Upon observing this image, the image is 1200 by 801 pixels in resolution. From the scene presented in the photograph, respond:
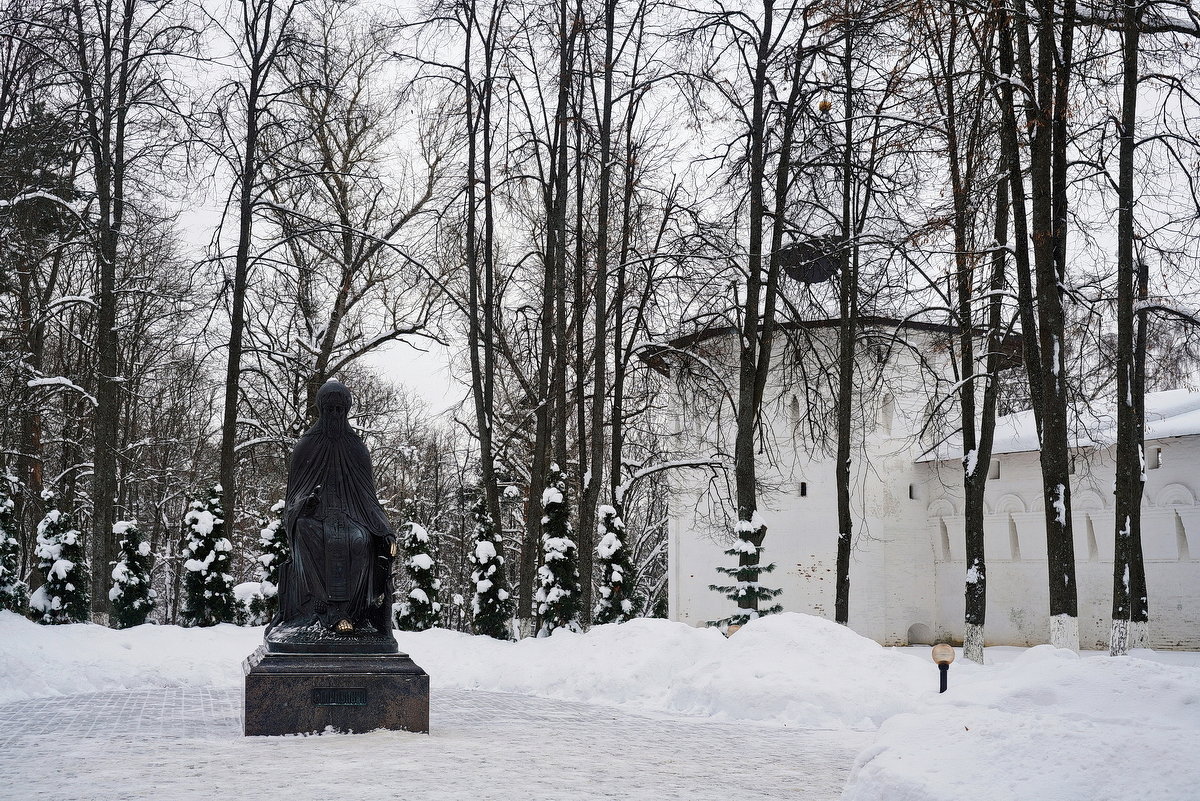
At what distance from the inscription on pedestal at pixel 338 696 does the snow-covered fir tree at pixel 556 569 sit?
796 cm

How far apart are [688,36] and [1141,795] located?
1324 cm

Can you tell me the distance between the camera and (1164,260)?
42.8 feet

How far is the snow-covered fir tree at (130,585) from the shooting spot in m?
17.3

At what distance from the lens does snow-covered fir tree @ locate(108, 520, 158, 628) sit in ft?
56.6

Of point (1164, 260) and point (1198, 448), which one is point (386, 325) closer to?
point (1164, 260)

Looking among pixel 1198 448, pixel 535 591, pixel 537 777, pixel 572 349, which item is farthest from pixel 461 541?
pixel 537 777

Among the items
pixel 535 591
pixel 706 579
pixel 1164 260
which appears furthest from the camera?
pixel 706 579

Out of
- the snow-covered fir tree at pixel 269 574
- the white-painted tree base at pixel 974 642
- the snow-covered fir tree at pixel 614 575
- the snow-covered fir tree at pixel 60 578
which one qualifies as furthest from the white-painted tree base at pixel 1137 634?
the snow-covered fir tree at pixel 60 578

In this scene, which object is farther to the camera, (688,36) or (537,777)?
(688,36)

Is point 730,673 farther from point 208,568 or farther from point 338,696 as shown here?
point 208,568

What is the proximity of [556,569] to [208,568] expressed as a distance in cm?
563

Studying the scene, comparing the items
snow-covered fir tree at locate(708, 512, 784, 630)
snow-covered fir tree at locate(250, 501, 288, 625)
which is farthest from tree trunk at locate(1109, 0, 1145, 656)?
snow-covered fir tree at locate(250, 501, 288, 625)

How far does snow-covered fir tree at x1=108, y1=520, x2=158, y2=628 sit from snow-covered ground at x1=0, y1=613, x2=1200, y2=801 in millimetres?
3128

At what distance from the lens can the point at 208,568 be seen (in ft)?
→ 55.6
